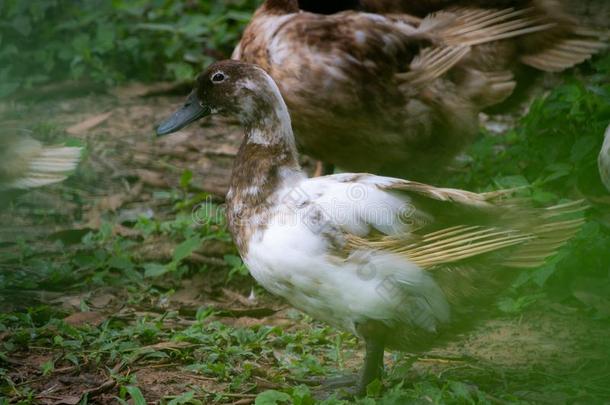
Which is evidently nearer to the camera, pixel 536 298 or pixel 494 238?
pixel 494 238

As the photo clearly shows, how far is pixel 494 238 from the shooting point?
3492 millimetres

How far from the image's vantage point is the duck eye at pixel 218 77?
13.6 ft

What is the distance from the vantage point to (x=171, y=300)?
4.91 m

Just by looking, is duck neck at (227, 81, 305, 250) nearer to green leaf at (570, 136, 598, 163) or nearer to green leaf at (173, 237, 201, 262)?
green leaf at (173, 237, 201, 262)

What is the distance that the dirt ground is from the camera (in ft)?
12.6

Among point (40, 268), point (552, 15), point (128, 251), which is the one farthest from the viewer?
point (552, 15)

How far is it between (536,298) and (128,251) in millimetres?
2278

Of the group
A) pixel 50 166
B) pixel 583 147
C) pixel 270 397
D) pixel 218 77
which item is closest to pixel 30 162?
pixel 50 166

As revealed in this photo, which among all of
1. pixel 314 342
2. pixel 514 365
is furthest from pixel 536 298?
pixel 314 342

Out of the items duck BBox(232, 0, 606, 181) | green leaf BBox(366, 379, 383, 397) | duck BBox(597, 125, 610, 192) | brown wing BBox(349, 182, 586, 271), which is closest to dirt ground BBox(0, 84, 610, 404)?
green leaf BBox(366, 379, 383, 397)

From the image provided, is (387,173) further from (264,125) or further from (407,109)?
(264,125)

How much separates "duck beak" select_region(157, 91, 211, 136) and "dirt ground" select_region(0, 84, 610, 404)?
748mm

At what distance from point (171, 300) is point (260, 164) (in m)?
1.32

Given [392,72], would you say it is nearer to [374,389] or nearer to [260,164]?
[260,164]
